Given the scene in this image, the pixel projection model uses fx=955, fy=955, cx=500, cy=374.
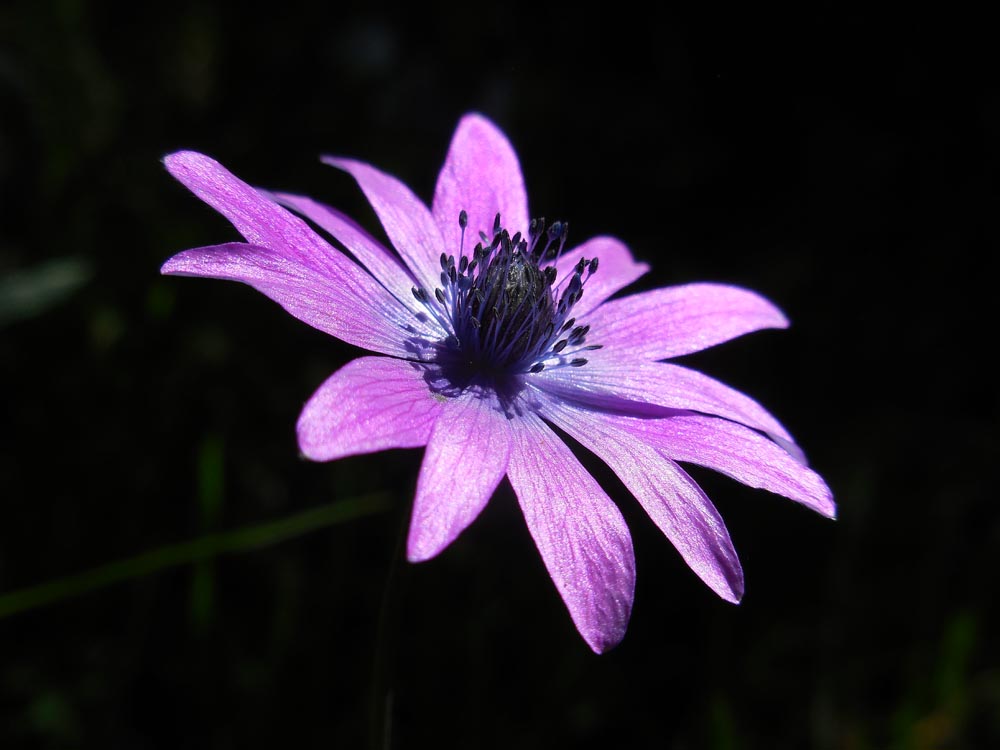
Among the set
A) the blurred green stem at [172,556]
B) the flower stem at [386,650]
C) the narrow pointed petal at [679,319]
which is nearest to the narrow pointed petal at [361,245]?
the narrow pointed petal at [679,319]

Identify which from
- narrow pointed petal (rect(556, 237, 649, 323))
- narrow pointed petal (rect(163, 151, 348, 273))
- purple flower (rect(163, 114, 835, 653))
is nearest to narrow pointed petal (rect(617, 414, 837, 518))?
purple flower (rect(163, 114, 835, 653))

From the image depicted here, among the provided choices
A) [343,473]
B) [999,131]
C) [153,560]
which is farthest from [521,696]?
[999,131]

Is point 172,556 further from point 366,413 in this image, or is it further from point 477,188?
point 477,188

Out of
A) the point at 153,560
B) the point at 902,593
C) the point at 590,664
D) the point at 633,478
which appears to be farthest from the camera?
the point at 902,593

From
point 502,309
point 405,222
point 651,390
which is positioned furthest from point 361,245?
point 651,390

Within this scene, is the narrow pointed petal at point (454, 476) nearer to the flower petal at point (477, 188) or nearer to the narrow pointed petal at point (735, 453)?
the narrow pointed petal at point (735, 453)

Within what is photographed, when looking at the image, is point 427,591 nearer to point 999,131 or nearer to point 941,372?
point 941,372

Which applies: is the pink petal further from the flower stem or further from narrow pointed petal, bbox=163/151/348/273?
the flower stem
